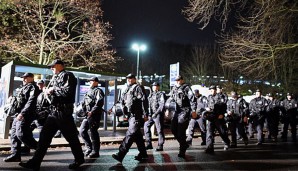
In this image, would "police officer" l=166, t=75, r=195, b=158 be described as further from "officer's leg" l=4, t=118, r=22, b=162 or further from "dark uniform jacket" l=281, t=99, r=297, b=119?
"dark uniform jacket" l=281, t=99, r=297, b=119

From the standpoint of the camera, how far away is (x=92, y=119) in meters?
7.39

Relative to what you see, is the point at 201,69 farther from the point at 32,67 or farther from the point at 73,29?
the point at 32,67

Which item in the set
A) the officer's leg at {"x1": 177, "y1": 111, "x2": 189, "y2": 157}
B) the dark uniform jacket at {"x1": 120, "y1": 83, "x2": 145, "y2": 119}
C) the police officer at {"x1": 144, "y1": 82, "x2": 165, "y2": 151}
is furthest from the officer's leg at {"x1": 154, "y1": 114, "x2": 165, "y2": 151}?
the dark uniform jacket at {"x1": 120, "y1": 83, "x2": 145, "y2": 119}

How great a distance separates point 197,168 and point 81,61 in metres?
16.0

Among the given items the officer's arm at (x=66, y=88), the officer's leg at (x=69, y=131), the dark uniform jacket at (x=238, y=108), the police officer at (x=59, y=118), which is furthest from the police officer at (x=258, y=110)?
the officer's arm at (x=66, y=88)

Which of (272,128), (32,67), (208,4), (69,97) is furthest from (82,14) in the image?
(69,97)

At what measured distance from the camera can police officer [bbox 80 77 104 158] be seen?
7391mm

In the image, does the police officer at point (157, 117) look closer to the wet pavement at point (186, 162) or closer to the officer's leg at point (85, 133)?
the wet pavement at point (186, 162)

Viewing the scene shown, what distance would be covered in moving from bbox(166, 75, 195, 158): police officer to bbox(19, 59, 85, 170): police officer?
2734mm

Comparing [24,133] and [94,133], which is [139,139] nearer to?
[94,133]

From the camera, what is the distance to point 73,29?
19.9 metres

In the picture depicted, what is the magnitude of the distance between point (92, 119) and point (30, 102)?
1500 mm

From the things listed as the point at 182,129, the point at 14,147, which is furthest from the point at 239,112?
the point at 14,147

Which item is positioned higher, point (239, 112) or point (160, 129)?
point (239, 112)
